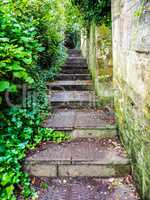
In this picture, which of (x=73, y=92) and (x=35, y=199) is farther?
(x=73, y=92)

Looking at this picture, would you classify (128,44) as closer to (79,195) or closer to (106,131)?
(106,131)

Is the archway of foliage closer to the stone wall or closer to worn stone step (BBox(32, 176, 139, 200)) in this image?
worn stone step (BBox(32, 176, 139, 200))

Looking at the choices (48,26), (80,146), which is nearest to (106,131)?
(80,146)

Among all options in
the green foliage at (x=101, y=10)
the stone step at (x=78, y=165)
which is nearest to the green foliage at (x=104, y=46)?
the green foliage at (x=101, y=10)

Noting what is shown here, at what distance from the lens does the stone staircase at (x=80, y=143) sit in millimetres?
2980

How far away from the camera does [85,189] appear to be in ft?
9.05

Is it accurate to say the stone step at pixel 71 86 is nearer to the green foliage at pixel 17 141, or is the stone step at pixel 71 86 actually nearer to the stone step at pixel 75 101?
the stone step at pixel 75 101

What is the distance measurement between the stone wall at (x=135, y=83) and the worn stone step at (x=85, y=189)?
19cm

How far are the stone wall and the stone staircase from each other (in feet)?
0.84

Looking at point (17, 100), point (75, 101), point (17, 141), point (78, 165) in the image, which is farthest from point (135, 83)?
point (75, 101)

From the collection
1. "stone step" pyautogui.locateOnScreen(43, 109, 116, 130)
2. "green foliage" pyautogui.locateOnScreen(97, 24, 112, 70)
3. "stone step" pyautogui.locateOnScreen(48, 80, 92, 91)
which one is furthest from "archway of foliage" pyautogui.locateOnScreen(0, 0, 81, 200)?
"green foliage" pyautogui.locateOnScreen(97, 24, 112, 70)

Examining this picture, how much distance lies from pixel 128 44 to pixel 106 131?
1.40 m

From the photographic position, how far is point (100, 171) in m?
2.97

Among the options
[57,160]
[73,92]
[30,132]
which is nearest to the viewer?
[57,160]
